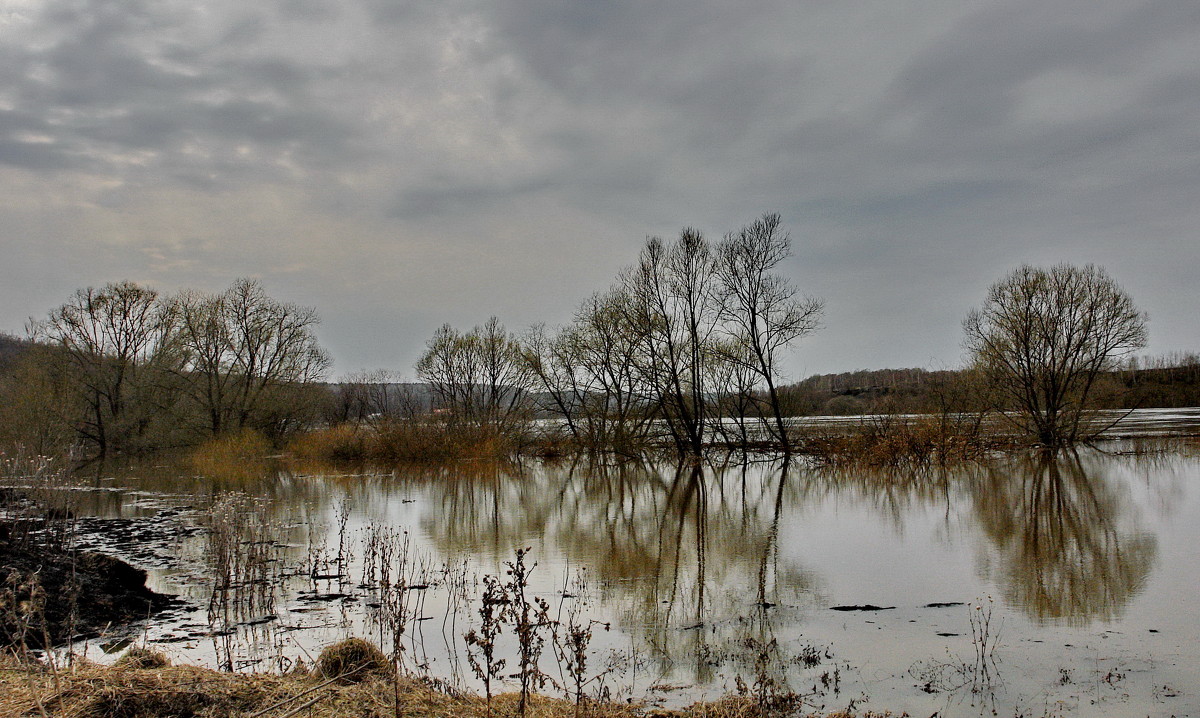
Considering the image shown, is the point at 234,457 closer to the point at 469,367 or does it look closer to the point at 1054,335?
the point at 469,367

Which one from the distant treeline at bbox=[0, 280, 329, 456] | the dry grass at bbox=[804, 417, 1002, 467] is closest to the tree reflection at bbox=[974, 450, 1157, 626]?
the dry grass at bbox=[804, 417, 1002, 467]

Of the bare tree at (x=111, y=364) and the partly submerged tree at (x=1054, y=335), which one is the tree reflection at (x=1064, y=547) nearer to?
the partly submerged tree at (x=1054, y=335)

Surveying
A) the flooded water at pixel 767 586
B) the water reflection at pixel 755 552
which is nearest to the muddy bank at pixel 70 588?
the flooded water at pixel 767 586

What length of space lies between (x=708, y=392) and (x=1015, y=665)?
1135 inches

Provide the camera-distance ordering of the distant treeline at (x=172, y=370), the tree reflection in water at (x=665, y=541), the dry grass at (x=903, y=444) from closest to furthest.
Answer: the tree reflection in water at (x=665, y=541), the dry grass at (x=903, y=444), the distant treeline at (x=172, y=370)

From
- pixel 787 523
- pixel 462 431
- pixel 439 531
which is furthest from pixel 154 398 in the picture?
pixel 787 523

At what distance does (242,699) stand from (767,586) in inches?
220

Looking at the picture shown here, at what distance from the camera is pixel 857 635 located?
6469mm

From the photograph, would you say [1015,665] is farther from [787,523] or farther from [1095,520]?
[1095,520]

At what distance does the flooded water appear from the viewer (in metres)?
5.38

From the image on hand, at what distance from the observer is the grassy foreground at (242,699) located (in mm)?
4207

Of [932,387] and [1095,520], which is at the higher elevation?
[932,387]

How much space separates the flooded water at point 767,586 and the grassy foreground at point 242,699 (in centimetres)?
44

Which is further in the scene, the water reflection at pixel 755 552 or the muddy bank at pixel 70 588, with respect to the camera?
the muddy bank at pixel 70 588
